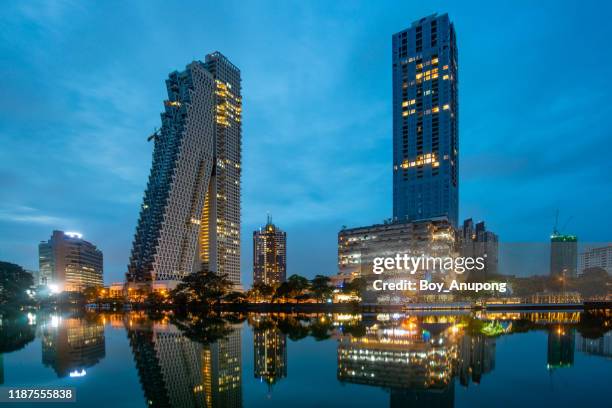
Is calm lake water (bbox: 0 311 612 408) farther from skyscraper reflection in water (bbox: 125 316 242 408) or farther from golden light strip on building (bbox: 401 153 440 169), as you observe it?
golden light strip on building (bbox: 401 153 440 169)

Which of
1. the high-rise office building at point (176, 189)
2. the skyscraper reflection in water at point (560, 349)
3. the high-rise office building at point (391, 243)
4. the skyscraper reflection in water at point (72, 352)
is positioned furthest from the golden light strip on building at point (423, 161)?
the skyscraper reflection in water at point (72, 352)

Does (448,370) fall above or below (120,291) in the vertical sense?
above

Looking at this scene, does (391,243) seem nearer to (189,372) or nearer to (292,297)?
(292,297)

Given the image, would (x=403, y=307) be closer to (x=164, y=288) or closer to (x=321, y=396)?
(x=321, y=396)

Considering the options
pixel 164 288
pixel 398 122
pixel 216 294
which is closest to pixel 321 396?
pixel 216 294

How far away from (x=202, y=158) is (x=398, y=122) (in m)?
87.5

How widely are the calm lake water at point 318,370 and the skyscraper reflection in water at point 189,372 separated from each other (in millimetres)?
67

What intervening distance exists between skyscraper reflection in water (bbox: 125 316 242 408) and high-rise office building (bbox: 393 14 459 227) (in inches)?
5766

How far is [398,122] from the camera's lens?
189 meters

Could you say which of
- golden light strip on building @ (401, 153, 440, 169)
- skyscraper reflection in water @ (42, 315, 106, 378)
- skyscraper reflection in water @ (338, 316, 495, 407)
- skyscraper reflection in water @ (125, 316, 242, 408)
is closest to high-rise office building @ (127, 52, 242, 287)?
golden light strip on building @ (401, 153, 440, 169)

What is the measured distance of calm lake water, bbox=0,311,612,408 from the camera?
74.9 ft

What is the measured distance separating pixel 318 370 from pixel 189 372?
892 cm

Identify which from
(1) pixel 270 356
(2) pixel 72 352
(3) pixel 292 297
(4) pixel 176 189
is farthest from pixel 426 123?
(2) pixel 72 352

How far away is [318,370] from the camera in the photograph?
30.4 m
